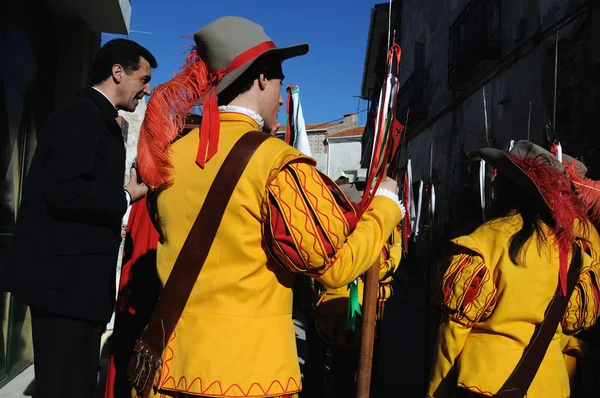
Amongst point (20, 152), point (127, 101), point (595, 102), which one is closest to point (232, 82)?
point (127, 101)

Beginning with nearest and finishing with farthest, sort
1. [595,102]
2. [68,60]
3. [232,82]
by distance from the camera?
1. [232,82]
2. [68,60]
3. [595,102]

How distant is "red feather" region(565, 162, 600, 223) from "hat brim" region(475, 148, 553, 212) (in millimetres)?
813

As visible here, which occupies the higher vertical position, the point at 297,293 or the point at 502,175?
the point at 502,175

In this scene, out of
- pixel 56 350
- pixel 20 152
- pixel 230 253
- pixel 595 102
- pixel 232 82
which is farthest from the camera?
pixel 595 102

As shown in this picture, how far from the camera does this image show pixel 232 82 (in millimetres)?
1751

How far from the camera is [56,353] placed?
2.19m

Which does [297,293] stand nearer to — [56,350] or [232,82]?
[56,350]

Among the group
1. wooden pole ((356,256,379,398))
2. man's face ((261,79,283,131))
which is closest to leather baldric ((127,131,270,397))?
man's face ((261,79,283,131))

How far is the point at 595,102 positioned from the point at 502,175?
3.93 metres

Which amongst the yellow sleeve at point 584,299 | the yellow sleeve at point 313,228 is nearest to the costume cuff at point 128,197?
the yellow sleeve at point 313,228

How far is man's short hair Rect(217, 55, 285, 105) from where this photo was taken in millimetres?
1790

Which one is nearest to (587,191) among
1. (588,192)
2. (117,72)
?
(588,192)

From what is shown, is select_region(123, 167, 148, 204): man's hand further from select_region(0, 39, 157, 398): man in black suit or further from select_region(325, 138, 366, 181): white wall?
select_region(325, 138, 366, 181): white wall

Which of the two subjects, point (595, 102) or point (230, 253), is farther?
point (595, 102)
